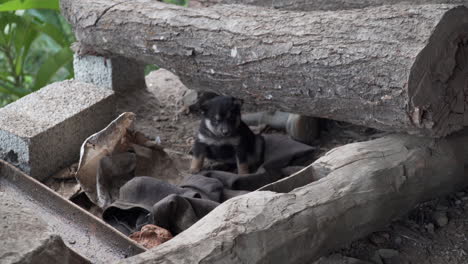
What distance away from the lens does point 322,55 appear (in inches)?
140

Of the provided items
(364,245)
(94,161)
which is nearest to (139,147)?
(94,161)

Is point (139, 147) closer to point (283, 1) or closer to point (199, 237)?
point (283, 1)

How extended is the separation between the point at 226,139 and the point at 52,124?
1220mm

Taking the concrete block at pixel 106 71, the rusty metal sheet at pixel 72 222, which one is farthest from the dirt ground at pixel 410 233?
the rusty metal sheet at pixel 72 222

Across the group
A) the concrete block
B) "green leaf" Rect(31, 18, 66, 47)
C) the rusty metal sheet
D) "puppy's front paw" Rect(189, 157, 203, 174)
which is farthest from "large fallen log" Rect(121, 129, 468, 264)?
"green leaf" Rect(31, 18, 66, 47)

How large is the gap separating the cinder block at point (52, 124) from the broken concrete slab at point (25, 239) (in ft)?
6.32

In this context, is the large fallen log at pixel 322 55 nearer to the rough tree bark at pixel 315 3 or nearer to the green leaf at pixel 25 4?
the rough tree bark at pixel 315 3

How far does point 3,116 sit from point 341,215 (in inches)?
100

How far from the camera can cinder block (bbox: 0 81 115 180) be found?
427 centimetres

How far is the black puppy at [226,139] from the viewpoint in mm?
4414

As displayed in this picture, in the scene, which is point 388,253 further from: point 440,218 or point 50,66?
point 50,66

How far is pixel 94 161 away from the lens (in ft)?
13.9

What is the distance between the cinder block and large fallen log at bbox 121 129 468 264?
1897 mm

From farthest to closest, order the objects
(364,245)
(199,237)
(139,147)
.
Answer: (139,147) < (364,245) < (199,237)
